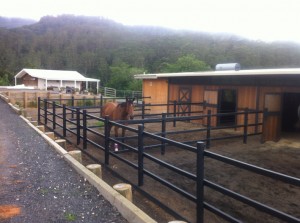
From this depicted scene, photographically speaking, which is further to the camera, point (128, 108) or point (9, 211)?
point (128, 108)

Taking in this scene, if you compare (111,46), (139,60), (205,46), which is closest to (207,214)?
(139,60)

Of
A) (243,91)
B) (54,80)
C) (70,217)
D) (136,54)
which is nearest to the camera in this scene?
(70,217)

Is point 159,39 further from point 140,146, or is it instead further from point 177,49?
point 140,146

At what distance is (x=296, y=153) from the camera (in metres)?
8.20

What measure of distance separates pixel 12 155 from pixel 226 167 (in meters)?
4.59

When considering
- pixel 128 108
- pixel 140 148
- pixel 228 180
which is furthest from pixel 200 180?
pixel 128 108

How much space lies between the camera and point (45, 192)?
4121 mm

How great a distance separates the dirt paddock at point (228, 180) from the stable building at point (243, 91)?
4.84ft

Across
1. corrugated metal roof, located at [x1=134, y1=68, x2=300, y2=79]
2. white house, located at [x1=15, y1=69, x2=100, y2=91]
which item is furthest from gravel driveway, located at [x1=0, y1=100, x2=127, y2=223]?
white house, located at [x1=15, y1=69, x2=100, y2=91]

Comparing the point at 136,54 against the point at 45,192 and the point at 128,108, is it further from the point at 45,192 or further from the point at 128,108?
the point at 45,192

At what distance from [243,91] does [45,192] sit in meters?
9.31

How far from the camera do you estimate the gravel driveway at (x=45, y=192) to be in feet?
11.3

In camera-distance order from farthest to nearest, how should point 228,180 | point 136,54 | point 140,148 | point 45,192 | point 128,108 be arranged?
1. point 136,54
2. point 128,108
3. point 228,180
4. point 140,148
5. point 45,192

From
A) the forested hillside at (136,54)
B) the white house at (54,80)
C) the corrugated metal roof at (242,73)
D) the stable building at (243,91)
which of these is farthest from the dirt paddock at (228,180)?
the forested hillside at (136,54)
